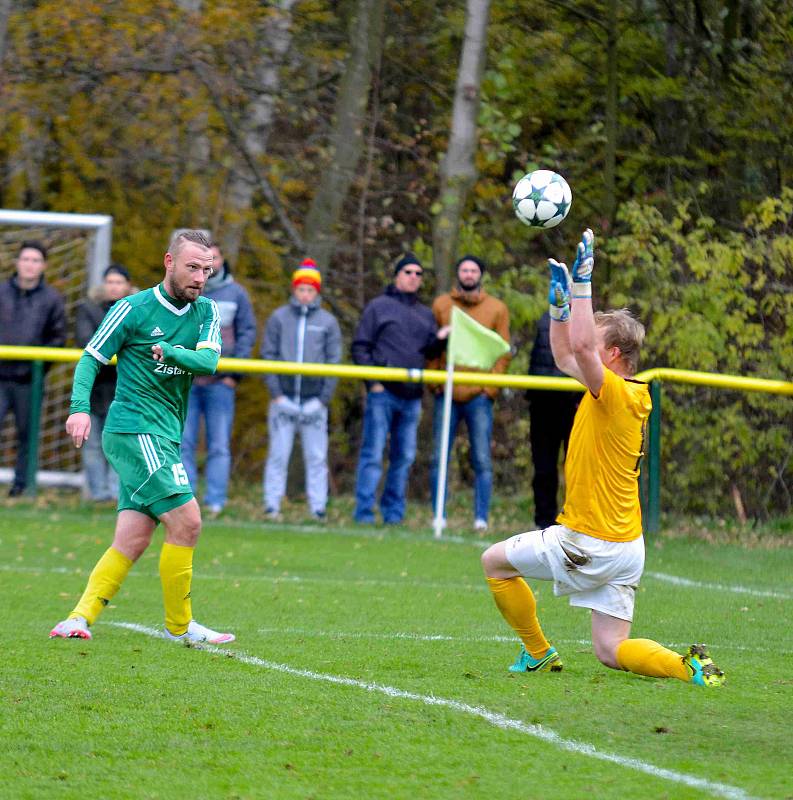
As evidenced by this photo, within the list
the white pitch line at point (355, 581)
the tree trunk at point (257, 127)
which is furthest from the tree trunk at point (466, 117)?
the white pitch line at point (355, 581)

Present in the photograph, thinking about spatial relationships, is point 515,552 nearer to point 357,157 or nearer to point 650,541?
point 650,541

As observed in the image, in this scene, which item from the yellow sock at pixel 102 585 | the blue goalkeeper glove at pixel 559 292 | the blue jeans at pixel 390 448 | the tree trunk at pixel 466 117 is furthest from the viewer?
the tree trunk at pixel 466 117

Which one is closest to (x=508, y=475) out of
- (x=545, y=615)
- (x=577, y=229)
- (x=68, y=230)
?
(x=577, y=229)

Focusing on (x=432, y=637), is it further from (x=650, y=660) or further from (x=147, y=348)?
(x=147, y=348)

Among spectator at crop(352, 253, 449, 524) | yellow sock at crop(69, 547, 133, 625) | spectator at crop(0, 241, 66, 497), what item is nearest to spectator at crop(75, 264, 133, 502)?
spectator at crop(0, 241, 66, 497)

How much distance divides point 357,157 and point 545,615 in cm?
950

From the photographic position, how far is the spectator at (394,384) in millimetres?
13438

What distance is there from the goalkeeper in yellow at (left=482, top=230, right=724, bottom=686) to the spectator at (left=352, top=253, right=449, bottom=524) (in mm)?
7088

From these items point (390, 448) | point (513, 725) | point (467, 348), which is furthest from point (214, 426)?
point (513, 725)

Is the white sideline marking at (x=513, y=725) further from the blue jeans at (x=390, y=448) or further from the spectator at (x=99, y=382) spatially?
the spectator at (x=99, y=382)

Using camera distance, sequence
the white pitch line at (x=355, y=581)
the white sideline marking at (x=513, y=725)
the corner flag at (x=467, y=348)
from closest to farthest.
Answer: the white sideline marking at (x=513, y=725) → the white pitch line at (x=355, y=581) → the corner flag at (x=467, y=348)

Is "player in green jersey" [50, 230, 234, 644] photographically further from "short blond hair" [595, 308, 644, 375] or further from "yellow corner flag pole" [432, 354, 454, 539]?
"yellow corner flag pole" [432, 354, 454, 539]

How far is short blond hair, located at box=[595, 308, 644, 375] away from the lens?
6180 millimetres

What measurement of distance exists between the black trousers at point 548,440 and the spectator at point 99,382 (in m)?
3.77
